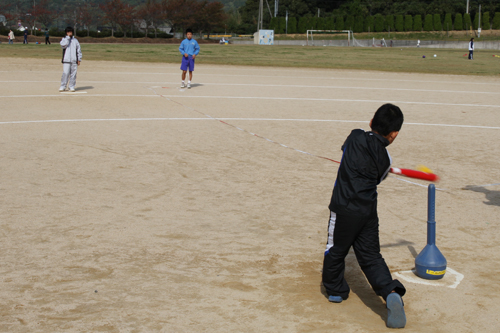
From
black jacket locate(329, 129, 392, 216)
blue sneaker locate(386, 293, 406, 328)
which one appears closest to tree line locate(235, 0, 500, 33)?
black jacket locate(329, 129, 392, 216)

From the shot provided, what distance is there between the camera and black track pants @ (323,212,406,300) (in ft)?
14.9

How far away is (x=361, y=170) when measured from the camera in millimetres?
4500

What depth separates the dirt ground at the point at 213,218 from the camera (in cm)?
451

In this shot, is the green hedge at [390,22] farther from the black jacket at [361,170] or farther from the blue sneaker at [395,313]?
the blue sneaker at [395,313]

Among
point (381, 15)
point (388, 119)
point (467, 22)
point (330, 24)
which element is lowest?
point (388, 119)

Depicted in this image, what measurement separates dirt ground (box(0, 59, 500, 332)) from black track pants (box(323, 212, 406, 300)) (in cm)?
20

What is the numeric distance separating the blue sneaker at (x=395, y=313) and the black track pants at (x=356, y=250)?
0.25 meters

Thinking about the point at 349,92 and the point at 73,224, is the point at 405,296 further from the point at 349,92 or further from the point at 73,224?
the point at 349,92

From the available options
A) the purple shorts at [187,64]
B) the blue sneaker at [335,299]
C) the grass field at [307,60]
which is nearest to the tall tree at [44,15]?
the grass field at [307,60]

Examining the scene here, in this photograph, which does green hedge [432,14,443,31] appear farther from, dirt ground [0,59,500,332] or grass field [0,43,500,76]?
dirt ground [0,59,500,332]

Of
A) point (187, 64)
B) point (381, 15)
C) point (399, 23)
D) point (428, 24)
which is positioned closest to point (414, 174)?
point (187, 64)

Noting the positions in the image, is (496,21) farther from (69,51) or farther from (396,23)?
(69,51)

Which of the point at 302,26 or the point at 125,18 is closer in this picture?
the point at 125,18

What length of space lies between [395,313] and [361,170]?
3.64ft
